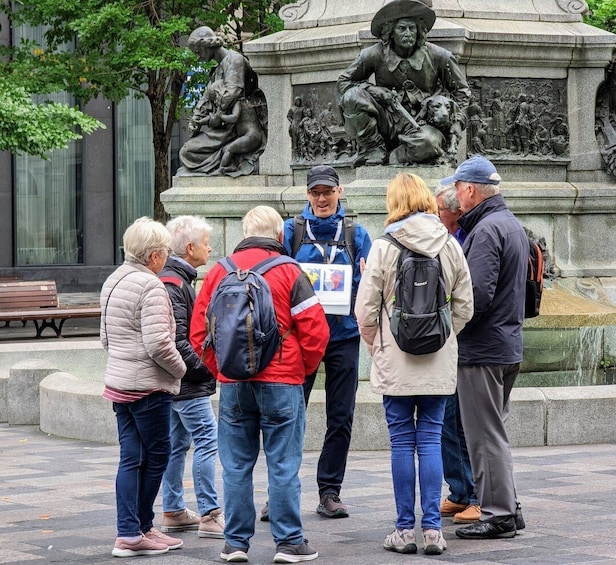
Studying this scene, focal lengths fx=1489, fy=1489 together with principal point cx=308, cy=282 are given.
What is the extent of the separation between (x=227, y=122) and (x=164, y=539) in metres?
7.57

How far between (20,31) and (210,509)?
3085 cm

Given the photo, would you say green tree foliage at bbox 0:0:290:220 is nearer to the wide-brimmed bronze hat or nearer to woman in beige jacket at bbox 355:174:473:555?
the wide-brimmed bronze hat

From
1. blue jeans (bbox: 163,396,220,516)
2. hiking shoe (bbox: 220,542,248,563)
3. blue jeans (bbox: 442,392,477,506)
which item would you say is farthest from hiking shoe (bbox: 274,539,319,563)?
blue jeans (bbox: 442,392,477,506)

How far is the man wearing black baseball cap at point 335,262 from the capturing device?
8453 millimetres

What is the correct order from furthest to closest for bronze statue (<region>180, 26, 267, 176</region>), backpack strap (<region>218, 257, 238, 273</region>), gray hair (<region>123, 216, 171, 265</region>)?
bronze statue (<region>180, 26, 267, 176</region>) → gray hair (<region>123, 216, 171, 265</region>) → backpack strap (<region>218, 257, 238, 273</region>)

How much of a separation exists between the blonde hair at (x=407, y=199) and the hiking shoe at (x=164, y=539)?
1.92 meters

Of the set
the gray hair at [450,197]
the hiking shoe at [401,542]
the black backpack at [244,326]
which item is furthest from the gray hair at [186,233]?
the hiking shoe at [401,542]

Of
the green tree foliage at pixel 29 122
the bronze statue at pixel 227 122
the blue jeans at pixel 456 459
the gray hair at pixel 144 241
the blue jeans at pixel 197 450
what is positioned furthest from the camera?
the green tree foliage at pixel 29 122

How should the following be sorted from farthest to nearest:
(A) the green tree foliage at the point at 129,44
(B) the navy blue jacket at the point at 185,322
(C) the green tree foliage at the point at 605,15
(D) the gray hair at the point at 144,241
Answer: (C) the green tree foliage at the point at 605,15 < (A) the green tree foliage at the point at 129,44 < (B) the navy blue jacket at the point at 185,322 < (D) the gray hair at the point at 144,241

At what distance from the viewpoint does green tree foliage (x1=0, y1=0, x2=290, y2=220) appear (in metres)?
26.5

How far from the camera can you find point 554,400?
10.8 m

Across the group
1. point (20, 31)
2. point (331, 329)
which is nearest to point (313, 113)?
point (331, 329)

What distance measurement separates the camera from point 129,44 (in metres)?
27.0

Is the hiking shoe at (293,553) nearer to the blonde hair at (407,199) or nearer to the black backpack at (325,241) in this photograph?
the blonde hair at (407,199)
